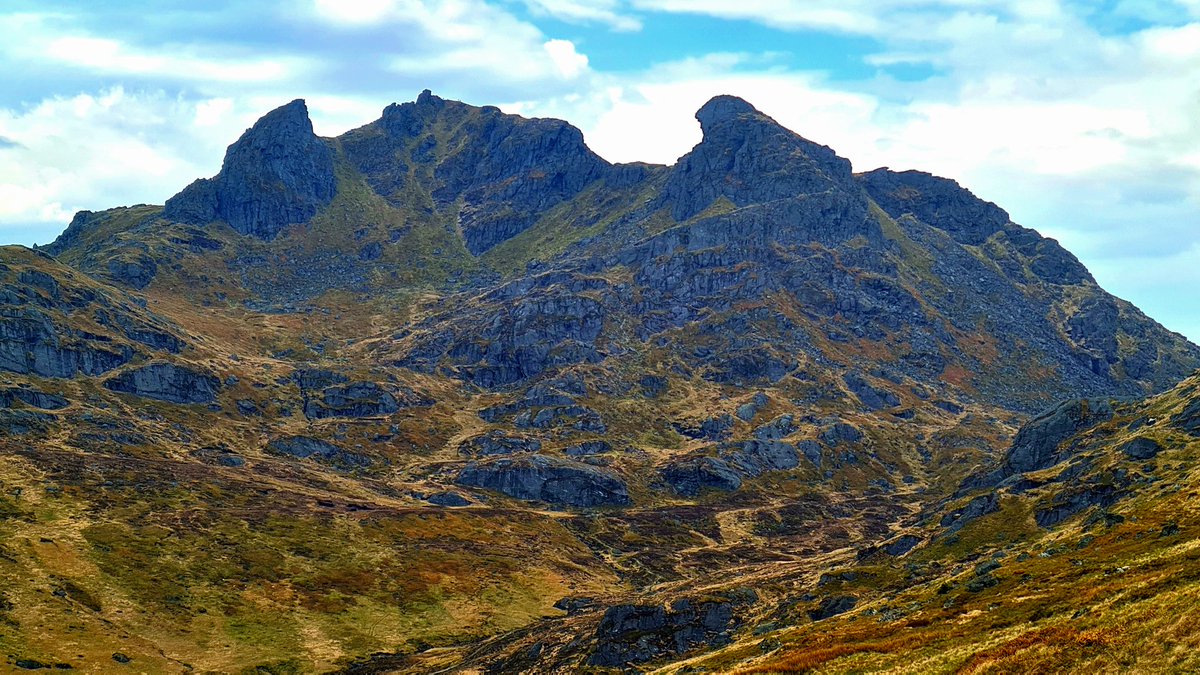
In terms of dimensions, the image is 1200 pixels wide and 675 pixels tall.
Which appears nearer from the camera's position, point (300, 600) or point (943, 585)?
point (943, 585)

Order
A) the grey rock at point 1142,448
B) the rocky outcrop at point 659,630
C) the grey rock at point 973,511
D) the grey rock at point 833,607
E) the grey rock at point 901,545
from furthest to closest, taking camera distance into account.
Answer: the grey rock at point 901,545 → the grey rock at point 973,511 → the grey rock at point 1142,448 → the rocky outcrop at point 659,630 → the grey rock at point 833,607

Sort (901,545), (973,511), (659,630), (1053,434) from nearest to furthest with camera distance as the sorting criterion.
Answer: (659,630) → (901,545) → (973,511) → (1053,434)

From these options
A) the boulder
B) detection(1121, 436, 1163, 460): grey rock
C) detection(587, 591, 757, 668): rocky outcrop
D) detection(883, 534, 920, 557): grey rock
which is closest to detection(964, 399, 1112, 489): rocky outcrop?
the boulder

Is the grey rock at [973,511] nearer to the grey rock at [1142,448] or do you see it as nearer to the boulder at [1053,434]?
the grey rock at [1142,448]

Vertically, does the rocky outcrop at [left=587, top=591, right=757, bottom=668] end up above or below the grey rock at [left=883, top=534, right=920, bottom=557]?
below

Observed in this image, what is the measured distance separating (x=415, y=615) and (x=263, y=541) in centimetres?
4293

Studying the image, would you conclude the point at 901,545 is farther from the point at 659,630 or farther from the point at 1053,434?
the point at 1053,434

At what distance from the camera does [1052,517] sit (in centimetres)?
13088

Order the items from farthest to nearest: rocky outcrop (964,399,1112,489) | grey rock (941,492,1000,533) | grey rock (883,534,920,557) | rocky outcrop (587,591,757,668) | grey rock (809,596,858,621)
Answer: rocky outcrop (964,399,1112,489), grey rock (883,534,920,557), grey rock (941,492,1000,533), rocky outcrop (587,591,757,668), grey rock (809,596,858,621)

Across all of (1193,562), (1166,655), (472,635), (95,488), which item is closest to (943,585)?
(1193,562)

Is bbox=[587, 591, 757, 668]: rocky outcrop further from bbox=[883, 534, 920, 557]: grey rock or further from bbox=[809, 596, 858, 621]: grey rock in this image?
bbox=[883, 534, 920, 557]: grey rock

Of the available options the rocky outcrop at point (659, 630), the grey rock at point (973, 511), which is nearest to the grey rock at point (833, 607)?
the rocky outcrop at point (659, 630)

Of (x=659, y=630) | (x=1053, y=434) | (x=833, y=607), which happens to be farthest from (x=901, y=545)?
(x=1053, y=434)

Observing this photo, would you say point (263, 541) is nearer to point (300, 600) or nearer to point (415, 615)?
point (300, 600)
